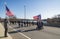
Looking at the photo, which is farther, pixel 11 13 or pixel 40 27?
pixel 40 27

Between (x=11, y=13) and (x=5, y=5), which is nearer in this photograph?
(x=11, y=13)

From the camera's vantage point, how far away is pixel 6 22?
49.9 feet

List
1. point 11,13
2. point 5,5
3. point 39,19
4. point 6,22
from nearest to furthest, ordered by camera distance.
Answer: point 6,22, point 11,13, point 5,5, point 39,19

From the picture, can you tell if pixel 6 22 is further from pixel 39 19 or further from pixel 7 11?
pixel 39 19

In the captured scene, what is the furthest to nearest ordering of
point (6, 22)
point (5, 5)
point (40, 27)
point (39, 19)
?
point (39, 19) < point (40, 27) < point (5, 5) < point (6, 22)

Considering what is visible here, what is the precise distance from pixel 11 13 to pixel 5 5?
1785mm

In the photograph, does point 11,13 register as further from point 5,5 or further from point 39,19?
point 39,19

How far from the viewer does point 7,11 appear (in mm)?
17969

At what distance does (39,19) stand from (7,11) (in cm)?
1748

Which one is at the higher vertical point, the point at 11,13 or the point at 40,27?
the point at 11,13

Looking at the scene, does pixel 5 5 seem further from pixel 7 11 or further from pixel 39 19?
pixel 39 19

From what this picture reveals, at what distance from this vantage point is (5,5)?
61.4 ft

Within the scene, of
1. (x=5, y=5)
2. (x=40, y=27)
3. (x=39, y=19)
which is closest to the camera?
(x=5, y=5)

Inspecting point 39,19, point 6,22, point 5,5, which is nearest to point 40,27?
point 39,19
